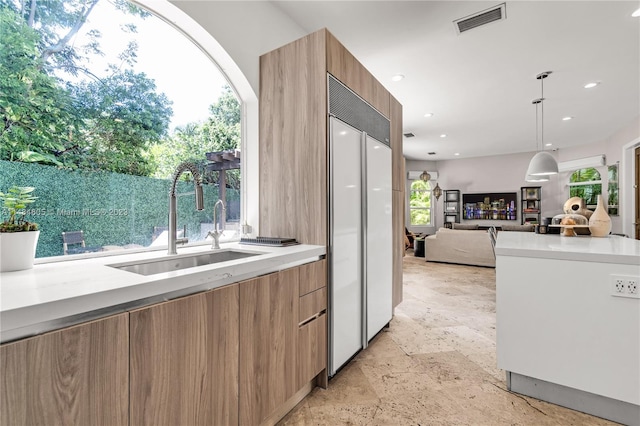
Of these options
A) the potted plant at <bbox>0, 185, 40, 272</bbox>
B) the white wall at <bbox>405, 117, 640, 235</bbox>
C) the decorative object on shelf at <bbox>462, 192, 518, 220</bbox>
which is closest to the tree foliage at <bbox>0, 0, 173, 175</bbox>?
the potted plant at <bbox>0, 185, 40, 272</bbox>

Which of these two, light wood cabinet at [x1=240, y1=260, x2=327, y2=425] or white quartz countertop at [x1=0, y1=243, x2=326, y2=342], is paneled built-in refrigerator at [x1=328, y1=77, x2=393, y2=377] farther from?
white quartz countertop at [x1=0, y1=243, x2=326, y2=342]

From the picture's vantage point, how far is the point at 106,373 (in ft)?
2.78

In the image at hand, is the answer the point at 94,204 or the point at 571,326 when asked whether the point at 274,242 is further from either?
the point at 571,326

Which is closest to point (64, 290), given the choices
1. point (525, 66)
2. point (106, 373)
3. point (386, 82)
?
point (106, 373)

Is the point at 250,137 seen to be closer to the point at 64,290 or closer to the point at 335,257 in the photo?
the point at 335,257

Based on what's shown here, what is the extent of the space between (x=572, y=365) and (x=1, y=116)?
10.2 feet

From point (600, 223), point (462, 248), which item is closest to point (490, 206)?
point (462, 248)

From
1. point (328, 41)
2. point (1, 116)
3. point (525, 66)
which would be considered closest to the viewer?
point (1, 116)

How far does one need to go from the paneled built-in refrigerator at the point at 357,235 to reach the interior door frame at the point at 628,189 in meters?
6.02

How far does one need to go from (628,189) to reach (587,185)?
2078 mm

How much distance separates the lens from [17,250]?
1.12 metres

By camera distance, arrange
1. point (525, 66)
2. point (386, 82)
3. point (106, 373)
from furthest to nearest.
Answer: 1. point (386, 82)
2. point (525, 66)
3. point (106, 373)

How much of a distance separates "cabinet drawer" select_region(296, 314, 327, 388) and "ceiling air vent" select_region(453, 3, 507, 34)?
278cm

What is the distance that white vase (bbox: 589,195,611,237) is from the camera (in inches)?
91.4
